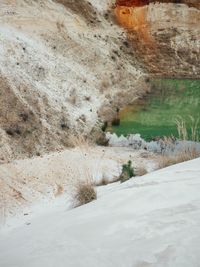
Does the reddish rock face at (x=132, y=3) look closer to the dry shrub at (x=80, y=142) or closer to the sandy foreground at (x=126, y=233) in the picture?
the dry shrub at (x=80, y=142)

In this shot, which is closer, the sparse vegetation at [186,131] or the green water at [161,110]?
the sparse vegetation at [186,131]

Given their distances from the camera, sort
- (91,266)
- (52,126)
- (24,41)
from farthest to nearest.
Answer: (24,41) < (52,126) < (91,266)

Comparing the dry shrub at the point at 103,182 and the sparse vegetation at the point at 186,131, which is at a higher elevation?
the sparse vegetation at the point at 186,131

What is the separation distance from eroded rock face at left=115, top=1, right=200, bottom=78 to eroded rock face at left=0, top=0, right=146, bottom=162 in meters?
0.91

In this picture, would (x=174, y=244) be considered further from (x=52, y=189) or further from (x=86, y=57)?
(x=86, y=57)

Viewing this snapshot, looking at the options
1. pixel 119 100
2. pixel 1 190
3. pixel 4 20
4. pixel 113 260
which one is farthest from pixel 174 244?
pixel 4 20

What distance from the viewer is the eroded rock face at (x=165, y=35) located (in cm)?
2488

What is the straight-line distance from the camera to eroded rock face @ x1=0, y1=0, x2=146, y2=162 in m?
14.3

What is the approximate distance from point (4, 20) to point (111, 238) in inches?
681

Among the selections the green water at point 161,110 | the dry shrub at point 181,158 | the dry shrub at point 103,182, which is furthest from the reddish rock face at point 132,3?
the dry shrub at point 181,158

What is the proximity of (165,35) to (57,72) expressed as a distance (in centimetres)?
966

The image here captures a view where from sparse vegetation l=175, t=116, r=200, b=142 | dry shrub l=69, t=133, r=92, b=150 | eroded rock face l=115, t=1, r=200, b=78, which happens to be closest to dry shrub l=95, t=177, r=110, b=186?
sparse vegetation l=175, t=116, r=200, b=142

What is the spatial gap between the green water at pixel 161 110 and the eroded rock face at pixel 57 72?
676 mm

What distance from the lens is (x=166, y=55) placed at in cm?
2556
